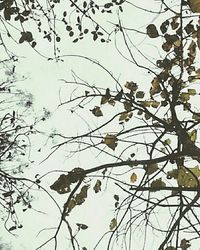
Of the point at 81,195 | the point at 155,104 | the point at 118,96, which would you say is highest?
the point at 155,104

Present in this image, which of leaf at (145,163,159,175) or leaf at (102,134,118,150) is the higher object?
leaf at (102,134,118,150)

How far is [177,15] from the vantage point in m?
2.54

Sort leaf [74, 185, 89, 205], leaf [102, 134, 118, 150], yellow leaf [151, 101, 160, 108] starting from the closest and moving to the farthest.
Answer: leaf [74, 185, 89, 205], leaf [102, 134, 118, 150], yellow leaf [151, 101, 160, 108]

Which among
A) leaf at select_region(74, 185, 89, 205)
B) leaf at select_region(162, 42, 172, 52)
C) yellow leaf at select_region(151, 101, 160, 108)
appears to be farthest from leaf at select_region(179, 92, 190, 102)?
leaf at select_region(74, 185, 89, 205)

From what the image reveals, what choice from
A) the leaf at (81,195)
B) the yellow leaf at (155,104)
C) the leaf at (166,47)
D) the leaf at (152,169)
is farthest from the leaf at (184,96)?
the leaf at (81,195)

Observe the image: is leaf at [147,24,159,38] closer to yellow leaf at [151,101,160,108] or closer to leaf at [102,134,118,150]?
yellow leaf at [151,101,160,108]

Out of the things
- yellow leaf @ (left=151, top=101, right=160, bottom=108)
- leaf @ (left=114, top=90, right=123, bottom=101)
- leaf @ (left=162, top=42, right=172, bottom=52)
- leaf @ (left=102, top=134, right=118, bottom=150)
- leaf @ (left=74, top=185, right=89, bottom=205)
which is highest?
leaf @ (left=162, top=42, right=172, bottom=52)

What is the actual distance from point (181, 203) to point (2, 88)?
8.91 ft

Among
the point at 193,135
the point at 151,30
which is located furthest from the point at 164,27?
the point at 193,135

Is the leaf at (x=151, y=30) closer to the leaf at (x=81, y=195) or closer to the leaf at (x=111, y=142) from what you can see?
the leaf at (x=111, y=142)

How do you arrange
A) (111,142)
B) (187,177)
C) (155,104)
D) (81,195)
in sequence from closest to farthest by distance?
(187,177), (81,195), (111,142), (155,104)

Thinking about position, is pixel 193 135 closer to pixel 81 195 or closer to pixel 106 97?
pixel 106 97

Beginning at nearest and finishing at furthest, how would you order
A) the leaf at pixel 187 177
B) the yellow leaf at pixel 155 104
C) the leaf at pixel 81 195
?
the leaf at pixel 187 177 → the leaf at pixel 81 195 → the yellow leaf at pixel 155 104

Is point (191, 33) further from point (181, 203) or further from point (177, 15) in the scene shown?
point (181, 203)
